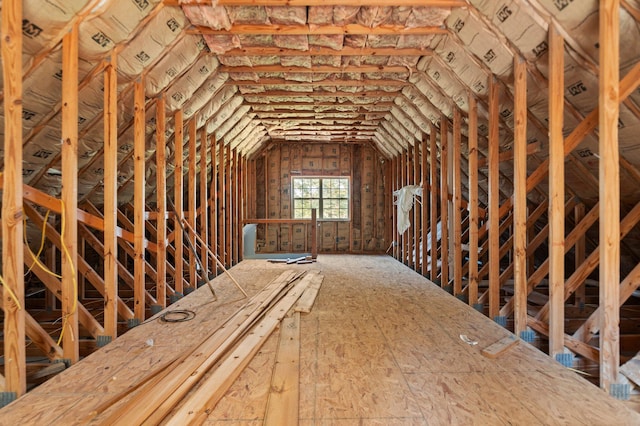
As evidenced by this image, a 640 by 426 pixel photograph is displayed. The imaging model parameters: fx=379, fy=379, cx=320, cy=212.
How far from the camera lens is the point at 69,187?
2.80 metres

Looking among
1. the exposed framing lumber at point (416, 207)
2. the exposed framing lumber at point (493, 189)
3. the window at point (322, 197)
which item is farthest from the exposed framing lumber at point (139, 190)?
the window at point (322, 197)

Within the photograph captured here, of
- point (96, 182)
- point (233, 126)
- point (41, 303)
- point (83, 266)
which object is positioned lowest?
point (41, 303)

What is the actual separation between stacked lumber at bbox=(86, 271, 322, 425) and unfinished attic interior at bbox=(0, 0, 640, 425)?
0.02m

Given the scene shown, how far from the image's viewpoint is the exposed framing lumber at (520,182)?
3.30m

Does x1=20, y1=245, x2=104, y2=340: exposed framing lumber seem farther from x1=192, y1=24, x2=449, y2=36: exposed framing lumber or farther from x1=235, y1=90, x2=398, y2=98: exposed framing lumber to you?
x1=235, y1=90, x2=398, y2=98: exposed framing lumber

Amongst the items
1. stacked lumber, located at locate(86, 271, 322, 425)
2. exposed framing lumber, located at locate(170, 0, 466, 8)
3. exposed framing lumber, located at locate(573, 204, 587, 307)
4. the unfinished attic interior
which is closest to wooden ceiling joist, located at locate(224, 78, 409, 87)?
the unfinished attic interior

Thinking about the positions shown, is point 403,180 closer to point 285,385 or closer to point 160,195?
point 160,195

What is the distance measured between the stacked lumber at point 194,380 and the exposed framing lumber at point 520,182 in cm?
224

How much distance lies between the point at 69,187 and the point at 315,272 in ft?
15.0

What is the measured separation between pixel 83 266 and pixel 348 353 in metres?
2.92

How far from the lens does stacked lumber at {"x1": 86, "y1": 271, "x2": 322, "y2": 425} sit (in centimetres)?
196

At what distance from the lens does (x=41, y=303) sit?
5406mm

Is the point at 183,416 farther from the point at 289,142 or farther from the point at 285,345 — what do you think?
the point at 289,142

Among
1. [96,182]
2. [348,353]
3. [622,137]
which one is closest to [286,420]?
[348,353]
